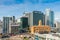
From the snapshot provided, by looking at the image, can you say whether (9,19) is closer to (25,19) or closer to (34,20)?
(25,19)

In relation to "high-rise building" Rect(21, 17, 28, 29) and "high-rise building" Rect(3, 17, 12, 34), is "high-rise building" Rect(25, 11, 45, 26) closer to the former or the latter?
"high-rise building" Rect(21, 17, 28, 29)

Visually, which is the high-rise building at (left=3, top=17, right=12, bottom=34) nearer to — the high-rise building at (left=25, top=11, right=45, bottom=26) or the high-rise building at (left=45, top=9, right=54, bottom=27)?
the high-rise building at (left=25, top=11, right=45, bottom=26)

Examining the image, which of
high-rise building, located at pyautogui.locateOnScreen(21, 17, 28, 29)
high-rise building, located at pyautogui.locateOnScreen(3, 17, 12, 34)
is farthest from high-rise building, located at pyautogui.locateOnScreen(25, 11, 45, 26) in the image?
high-rise building, located at pyautogui.locateOnScreen(3, 17, 12, 34)

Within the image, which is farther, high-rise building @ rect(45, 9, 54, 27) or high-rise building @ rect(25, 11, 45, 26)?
high-rise building @ rect(45, 9, 54, 27)

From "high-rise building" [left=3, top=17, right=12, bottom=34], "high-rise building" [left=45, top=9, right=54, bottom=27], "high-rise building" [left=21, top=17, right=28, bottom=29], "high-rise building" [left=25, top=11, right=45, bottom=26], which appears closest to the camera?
"high-rise building" [left=3, top=17, right=12, bottom=34]

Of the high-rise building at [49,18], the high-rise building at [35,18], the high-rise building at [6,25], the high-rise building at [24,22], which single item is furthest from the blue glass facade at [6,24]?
the high-rise building at [49,18]

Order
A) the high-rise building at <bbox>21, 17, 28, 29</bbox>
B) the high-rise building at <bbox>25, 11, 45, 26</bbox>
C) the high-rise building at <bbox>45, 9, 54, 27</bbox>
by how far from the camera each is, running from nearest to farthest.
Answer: the high-rise building at <bbox>25, 11, 45, 26</bbox>, the high-rise building at <bbox>45, 9, 54, 27</bbox>, the high-rise building at <bbox>21, 17, 28, 29</bbox>

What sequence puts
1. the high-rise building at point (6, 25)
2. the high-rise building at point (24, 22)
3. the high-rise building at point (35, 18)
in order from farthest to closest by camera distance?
the high-rise building at point (24, 22) → the high-rise building at point (35, 18) → the high-rise building at point (6, 25)

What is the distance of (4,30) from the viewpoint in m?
10.3

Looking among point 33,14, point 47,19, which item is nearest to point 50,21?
point 47,19

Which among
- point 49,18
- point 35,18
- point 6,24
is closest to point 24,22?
point 35,18

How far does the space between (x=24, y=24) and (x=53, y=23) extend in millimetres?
1949

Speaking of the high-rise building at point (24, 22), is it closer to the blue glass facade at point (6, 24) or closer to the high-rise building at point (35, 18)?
the high-rise building at point (35, 18)

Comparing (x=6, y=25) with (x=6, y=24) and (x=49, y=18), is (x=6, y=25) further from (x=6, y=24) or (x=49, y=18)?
(x=49, y=18)
